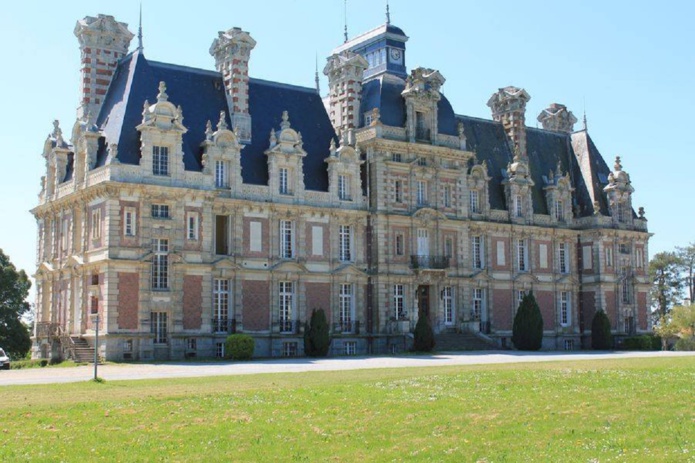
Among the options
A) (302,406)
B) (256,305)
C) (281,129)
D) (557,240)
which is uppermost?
(281,129)

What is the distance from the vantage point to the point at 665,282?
330ft

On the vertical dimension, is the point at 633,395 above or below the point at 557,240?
below

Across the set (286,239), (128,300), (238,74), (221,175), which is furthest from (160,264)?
(238,74)

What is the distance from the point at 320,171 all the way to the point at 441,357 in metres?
13.3

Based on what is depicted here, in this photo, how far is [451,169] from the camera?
192 ft

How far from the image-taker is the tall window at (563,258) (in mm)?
65194

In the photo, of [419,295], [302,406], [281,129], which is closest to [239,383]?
[302,406]

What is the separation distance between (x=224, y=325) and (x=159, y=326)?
12.7 ft

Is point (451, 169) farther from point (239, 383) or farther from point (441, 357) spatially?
point (239, 383)

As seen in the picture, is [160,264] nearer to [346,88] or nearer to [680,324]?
[346,88]

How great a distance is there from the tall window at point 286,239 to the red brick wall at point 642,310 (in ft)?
89.7

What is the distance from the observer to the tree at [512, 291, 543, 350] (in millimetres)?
58000

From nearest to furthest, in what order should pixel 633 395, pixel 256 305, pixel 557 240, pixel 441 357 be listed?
pixel 633 395 < pixel 441 357 < pixel 256 305 < pixel 557 240

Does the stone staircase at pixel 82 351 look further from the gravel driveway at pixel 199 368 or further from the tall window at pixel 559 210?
the tall window at pixel 559 210
